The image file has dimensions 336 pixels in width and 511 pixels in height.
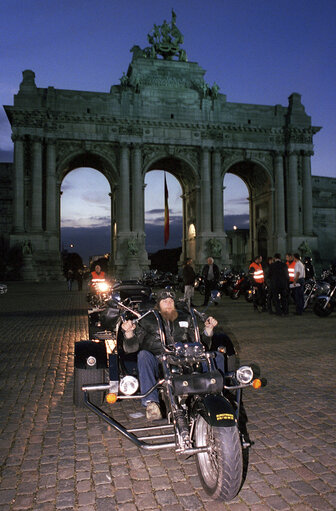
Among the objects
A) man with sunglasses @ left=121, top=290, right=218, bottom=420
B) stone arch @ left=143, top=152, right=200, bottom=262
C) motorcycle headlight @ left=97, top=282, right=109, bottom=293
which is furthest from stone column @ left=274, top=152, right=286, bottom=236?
man with sunglasses @ left=121, top=290, right=218, bottom=420

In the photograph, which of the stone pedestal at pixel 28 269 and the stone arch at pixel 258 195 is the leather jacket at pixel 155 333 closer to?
the stone pedestal at pixel 28 269

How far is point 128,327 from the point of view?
4641mm

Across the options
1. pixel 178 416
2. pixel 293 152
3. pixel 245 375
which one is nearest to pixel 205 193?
pixel 293 152

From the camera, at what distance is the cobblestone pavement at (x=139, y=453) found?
10.7 feet

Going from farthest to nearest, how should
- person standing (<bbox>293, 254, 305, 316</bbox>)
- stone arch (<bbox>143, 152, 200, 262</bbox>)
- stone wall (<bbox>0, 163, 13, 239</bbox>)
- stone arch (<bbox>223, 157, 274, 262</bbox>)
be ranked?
stone arch (<bbox>223, 157, 274, 262</bbox>), stone wall (<bbox>0, 163, 13, 239</bbox>), stone arch (<bbox>143, 152, 200, 262</bbox>), person standing (<bbox>293, 254, 305, 316</bbox>)

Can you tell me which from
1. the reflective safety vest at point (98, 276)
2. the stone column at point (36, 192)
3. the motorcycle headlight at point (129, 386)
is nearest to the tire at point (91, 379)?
the motorcycle headlight at point (129, 386)

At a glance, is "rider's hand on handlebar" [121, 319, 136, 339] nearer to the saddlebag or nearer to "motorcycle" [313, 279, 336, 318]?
the saddlebag

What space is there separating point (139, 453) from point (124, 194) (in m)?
39.2

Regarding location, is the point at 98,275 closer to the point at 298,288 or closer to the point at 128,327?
the point at 298,288

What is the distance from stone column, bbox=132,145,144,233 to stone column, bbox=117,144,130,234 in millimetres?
631

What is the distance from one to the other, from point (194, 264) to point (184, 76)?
19290mm

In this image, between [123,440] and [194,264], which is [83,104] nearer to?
[194,264]

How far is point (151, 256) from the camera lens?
4021 inches

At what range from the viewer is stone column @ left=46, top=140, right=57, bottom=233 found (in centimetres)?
4100
